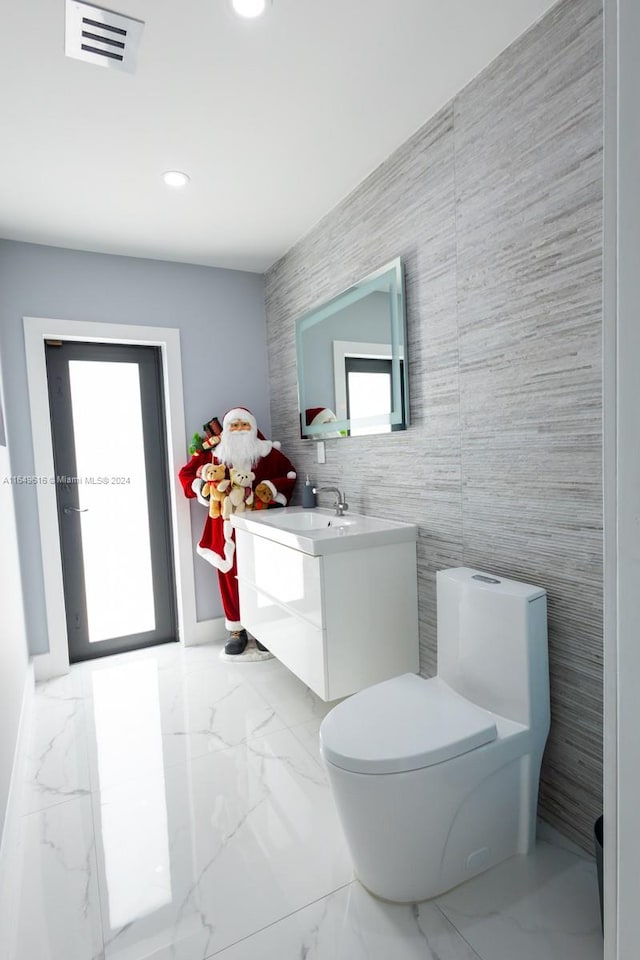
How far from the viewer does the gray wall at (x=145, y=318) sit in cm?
268

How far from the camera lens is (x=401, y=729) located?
131 cm

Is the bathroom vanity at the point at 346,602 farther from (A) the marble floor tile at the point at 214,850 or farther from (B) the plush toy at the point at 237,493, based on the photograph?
(B) the plush toy at the point at 237,493

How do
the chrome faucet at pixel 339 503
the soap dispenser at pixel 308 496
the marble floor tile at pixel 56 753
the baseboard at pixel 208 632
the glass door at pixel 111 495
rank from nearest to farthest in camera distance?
1. the marble floor tile at pixel 56 753
2. the chrome faucet at pixel 339 503
3. the soap dispenser at pixel 308 496
4. the glass door at pixel 111 495
5. the baseboard at pixel 208 632

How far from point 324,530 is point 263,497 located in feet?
2.78

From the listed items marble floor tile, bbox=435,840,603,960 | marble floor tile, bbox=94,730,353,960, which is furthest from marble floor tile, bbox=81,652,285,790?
marble floor tile, bbox=435,840,603,960

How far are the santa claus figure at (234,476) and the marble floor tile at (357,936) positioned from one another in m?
1.75

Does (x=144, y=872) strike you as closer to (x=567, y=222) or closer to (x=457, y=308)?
(x=457, y=308)

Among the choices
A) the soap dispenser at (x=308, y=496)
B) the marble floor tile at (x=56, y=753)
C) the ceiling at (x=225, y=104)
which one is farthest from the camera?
the soap dispenser at (x=308, y=496)

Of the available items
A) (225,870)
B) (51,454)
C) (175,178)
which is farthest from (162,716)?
(175,178)

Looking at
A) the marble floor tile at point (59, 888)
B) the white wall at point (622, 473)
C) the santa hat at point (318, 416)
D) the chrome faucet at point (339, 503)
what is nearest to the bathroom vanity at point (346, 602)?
the chrome faucet at point (339, 503)

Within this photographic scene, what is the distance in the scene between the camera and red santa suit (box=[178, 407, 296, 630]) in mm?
2896

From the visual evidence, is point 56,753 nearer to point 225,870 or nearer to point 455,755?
point 225,870

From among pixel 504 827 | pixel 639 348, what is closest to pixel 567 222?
pixel 639 348

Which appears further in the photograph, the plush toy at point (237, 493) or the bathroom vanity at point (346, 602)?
the plush toy at point (237, 493)
